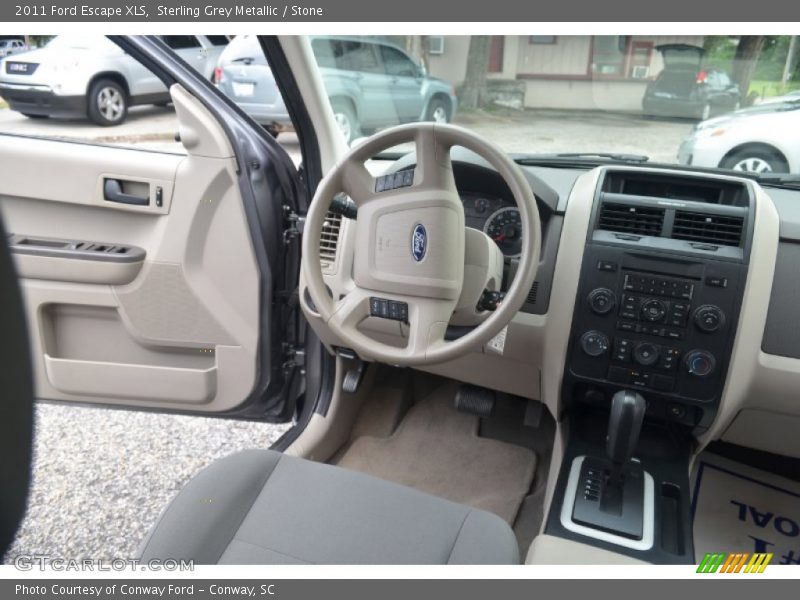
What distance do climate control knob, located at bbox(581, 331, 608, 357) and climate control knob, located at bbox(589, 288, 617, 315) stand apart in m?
0.06

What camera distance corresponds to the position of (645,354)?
1.52 meters

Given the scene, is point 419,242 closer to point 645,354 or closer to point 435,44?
point 645,354

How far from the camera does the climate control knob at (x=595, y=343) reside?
1.55m

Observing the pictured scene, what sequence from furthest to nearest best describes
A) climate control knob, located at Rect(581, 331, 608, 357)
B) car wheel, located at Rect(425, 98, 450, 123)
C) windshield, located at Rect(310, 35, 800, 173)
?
car wheel, located at Rect(425, 98, 450, 123) → windshield, located at Rect(310, 35, 800, 173) → climate control knob, located at Rect(581, 331, 608, 357)

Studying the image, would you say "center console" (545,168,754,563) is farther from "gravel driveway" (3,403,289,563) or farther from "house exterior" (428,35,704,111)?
"gravel driveway" (3,403,289,563)

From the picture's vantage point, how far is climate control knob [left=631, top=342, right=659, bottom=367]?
151cm

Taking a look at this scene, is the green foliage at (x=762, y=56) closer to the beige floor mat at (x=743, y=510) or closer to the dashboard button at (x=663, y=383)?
the dashboard button at (x=663, y=383)

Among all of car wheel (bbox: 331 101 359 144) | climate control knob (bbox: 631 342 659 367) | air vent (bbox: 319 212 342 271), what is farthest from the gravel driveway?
climate control knob (bbox: 631 342 659 367)

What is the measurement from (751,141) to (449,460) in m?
1.43

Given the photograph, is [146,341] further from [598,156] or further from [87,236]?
[598,156]

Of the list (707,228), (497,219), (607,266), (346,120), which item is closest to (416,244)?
(497,219)

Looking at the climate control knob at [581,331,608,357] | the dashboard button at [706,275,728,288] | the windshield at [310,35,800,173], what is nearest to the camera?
the dashboard button at [706,275,728,288]

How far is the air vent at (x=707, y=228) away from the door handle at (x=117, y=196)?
5.04 ft

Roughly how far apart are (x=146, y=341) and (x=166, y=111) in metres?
0.74
